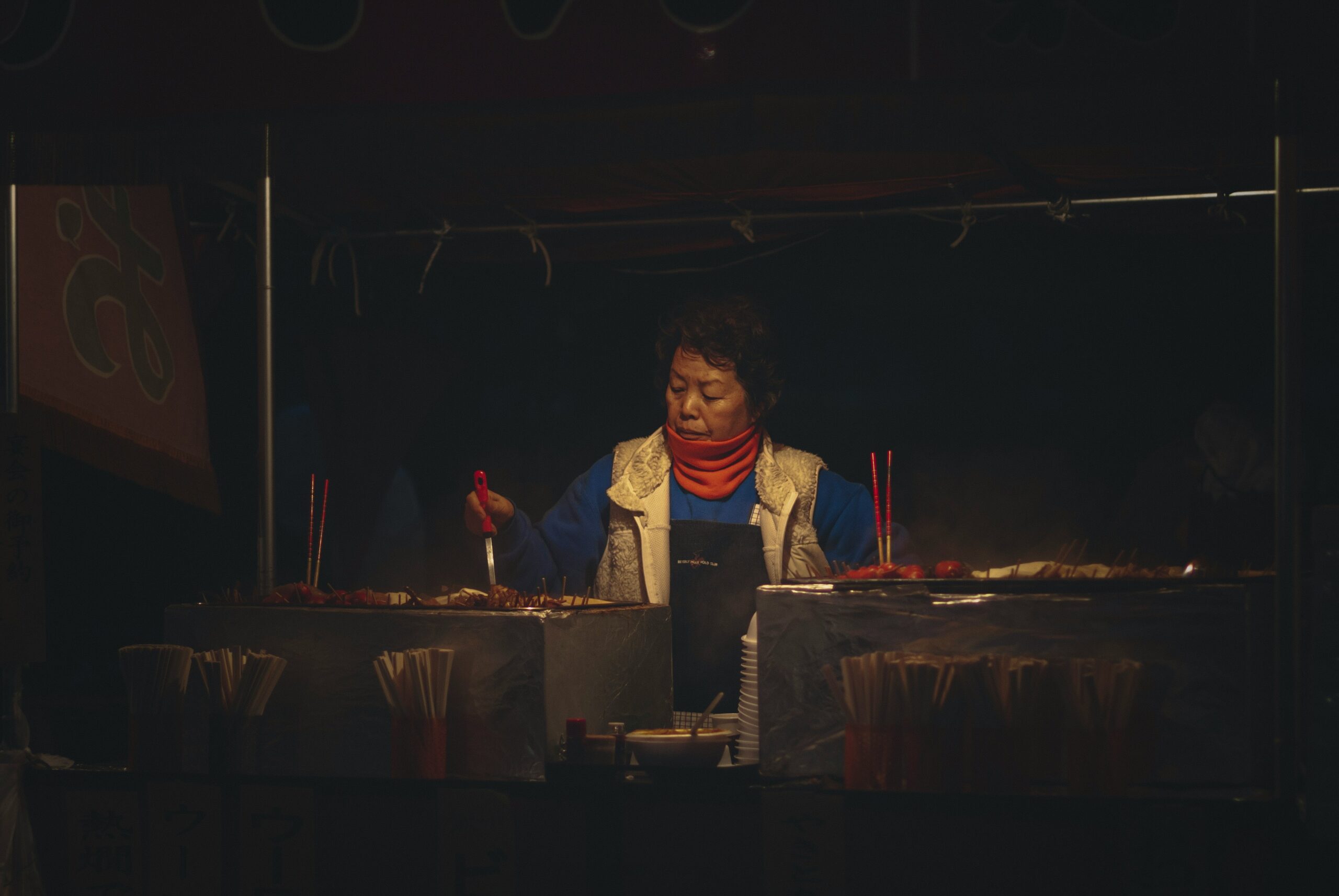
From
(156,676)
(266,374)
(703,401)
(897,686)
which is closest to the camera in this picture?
(897,686)

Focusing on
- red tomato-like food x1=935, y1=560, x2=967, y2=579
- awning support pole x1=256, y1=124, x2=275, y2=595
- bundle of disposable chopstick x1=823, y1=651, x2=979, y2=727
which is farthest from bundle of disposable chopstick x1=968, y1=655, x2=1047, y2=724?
awning support pole x1=256, y1=124, x2=275, y2=595

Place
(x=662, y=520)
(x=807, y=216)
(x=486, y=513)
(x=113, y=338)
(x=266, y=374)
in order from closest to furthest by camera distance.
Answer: (x=266, y=374) < (x=113, y=338) < (x=486, y=513) < (x=807, y=216) < (x=662, y=520)

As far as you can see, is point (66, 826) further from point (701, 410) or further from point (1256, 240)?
point (1256, 240)

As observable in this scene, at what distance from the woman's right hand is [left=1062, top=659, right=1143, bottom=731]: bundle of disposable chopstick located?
2.51 m

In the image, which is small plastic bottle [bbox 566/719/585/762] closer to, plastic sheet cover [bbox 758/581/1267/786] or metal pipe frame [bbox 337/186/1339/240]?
plastic sheet cover [bbox 758/581/1267/786]

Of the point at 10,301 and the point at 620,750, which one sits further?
the point at 10,301

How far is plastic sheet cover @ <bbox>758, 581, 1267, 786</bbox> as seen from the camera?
2.30 metres

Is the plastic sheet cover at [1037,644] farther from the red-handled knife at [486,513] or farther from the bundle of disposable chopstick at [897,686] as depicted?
the red-handled knife at [486,513]

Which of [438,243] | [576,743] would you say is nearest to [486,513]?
[438,243]

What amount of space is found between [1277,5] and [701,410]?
2639mm

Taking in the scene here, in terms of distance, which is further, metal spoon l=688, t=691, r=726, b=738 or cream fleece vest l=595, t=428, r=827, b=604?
cream fleece vest l=595, t=428, r=827, b=604

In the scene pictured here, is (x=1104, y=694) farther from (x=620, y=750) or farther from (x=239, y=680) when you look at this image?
(x=239, y=680)

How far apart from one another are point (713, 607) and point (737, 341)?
39.6 inches

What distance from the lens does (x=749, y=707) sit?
2.81 m
